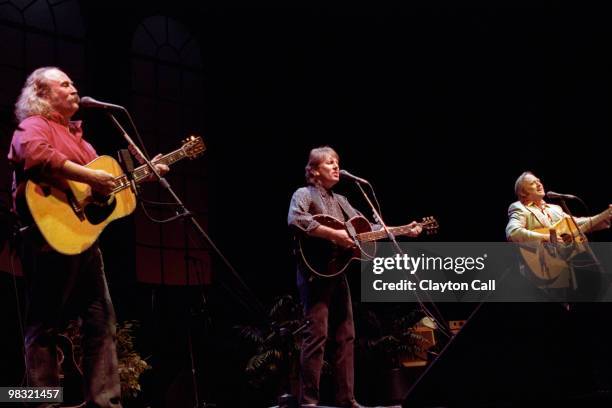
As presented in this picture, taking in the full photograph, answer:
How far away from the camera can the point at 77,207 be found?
3580 mm

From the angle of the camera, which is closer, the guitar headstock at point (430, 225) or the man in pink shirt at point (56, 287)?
the man in pink shirt at point (56, 287)

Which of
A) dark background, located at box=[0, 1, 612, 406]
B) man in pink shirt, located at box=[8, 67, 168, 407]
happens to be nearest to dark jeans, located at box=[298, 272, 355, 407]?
man in pink shirt, located at box=[8, 67, 168, 407]

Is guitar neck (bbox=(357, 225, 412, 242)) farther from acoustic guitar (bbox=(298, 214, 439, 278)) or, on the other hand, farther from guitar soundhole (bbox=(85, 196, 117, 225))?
guitar soundhole (bbox=(85, 196, 117, 225))

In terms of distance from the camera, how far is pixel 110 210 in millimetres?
3750

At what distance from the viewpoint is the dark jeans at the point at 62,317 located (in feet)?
11.2

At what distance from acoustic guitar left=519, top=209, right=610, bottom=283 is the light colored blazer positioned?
0.16 feet

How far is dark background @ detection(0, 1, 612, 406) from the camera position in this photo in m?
8.20

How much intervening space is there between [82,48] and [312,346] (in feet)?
14.5

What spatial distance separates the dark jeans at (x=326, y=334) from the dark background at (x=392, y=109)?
2.90m

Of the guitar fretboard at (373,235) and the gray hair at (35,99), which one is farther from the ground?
the gray hair at (35,99)

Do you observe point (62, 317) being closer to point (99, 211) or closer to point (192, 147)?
point (99, 211)

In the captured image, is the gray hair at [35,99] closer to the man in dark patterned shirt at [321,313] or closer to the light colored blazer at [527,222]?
the man in dark patterned shirt at [321,313]

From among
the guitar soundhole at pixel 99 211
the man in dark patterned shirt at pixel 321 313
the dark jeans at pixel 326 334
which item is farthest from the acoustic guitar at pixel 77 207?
the dark jeans at pixel 326 334

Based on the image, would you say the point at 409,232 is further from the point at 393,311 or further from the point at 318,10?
the point at 318,10
